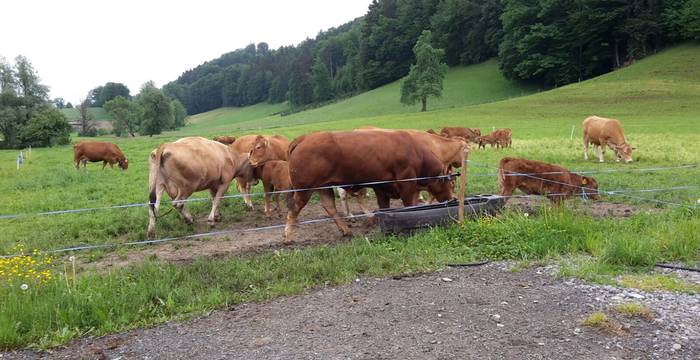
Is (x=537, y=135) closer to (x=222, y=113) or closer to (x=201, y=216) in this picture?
(x=201, y=216)

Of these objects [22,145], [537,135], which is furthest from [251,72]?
[537,135]

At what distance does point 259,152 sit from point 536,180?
6156 mm

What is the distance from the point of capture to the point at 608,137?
62.2 feet

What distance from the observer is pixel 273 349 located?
15.6ft

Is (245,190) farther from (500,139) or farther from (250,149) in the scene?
(500,139)

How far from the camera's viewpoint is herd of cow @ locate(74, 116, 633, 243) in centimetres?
895

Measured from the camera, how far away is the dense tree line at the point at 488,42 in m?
64.8

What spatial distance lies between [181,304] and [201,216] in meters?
5.59

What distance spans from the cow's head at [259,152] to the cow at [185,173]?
689 mm

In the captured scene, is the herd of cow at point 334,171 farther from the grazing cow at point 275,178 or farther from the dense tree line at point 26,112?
the dense tree line at point 26,112

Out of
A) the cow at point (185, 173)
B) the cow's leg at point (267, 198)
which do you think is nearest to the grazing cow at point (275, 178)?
the cow's leg at point (267, 198)

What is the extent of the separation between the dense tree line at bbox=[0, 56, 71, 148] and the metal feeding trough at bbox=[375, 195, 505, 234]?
174 feet

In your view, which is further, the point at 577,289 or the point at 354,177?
the point at 354,177

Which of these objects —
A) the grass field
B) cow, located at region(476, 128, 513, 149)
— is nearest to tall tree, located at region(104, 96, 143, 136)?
cow, located at region(476, 128, 513, 149)
